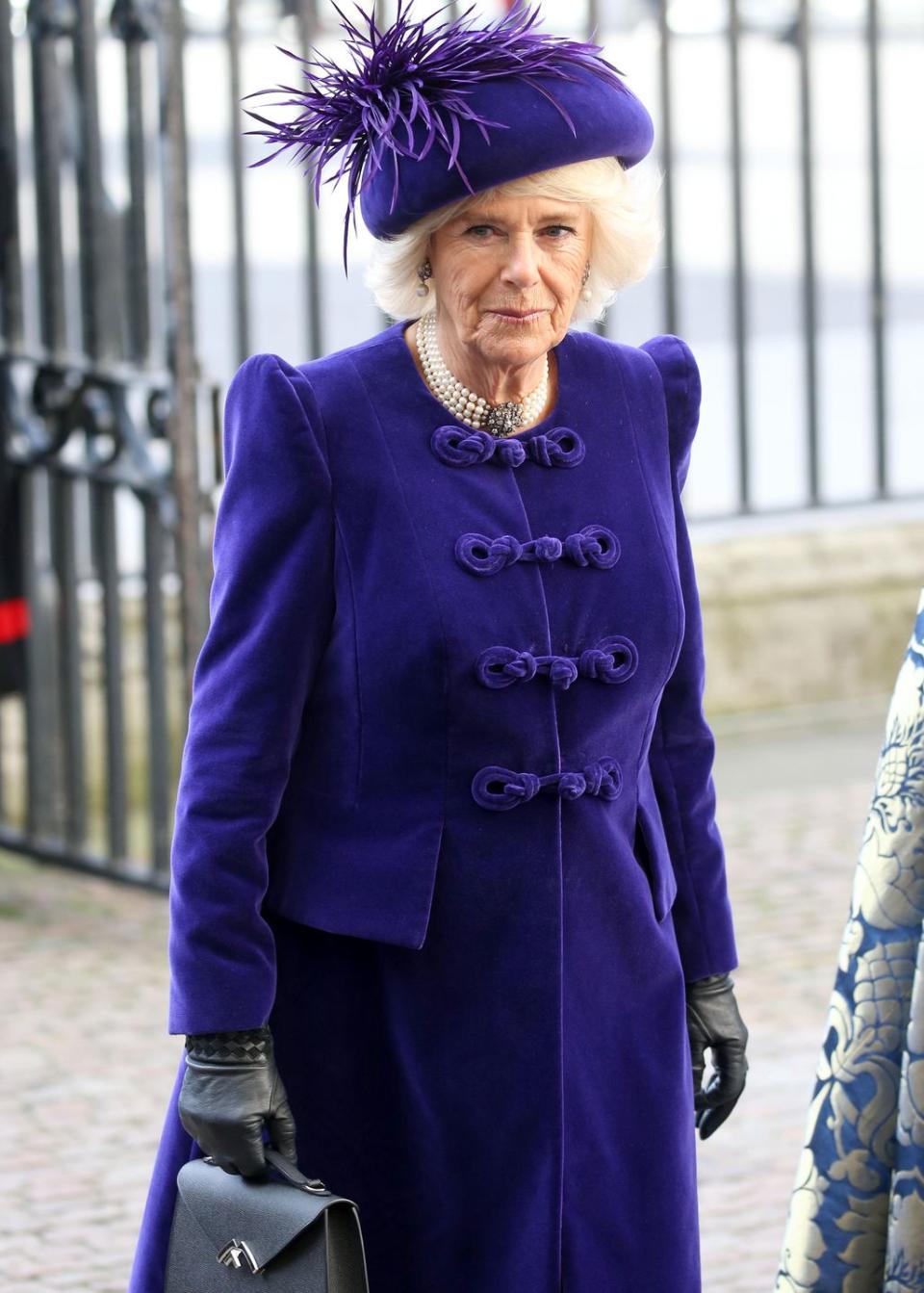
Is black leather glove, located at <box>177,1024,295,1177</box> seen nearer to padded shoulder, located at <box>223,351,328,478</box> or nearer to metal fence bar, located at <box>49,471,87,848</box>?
padded shoulder, located at <box>223,351,328,478</box>

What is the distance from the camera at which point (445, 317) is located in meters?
2.50

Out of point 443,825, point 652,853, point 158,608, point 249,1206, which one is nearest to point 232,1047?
point 249,1206

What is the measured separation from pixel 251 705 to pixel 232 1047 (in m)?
0.35

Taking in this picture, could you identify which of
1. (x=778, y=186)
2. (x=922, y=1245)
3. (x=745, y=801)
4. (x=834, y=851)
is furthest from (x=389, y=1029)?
(x=778, y=186)

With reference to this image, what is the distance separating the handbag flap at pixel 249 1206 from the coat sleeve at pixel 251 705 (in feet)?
0.52

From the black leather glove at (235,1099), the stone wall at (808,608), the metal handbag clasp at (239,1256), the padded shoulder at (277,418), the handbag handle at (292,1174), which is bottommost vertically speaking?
the stone wall at (808,608)

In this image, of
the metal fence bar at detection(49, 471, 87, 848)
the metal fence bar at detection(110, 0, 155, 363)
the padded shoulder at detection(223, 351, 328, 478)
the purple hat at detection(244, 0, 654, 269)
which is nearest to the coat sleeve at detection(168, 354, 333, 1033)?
the padded shoulder at detection(223, 351, 328, 478)

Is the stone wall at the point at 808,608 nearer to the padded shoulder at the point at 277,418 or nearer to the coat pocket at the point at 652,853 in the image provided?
the coat pocket at the point at 652,853

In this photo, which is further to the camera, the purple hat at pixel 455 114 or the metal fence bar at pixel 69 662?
the metal fence bar at pixel 69 662

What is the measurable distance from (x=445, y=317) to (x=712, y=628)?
5247 mm

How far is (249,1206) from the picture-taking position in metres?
2.35

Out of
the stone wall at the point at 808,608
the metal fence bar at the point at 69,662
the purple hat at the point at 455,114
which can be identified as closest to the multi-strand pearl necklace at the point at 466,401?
the purple hat at the point at 455,114

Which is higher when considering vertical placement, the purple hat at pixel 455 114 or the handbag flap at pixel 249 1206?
the purple hat at pixel 455 114

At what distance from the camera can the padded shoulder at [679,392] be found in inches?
105
